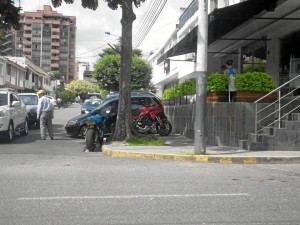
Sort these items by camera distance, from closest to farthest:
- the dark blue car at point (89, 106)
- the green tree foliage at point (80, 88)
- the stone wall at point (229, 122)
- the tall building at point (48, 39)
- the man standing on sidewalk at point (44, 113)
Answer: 1. the stone wall at point (229, 122)
2. the man standing on sidewalk at point (44, 113)
3. the dark blue car at point (89, 106)
4. the green tree foliage at point (80, 88)
5. the tall building at point (48, 39)

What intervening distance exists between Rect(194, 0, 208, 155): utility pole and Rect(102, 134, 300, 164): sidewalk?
37cm

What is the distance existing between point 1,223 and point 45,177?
309 cm

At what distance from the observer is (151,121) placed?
56.7 ft

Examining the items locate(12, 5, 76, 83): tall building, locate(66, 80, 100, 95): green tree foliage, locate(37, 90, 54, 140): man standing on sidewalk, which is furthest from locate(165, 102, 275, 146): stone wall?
locate(12, 5, 76, 83): tall building

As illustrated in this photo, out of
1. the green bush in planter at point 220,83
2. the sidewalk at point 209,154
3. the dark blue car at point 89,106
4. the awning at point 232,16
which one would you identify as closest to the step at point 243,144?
the sidewalk at point 209,154

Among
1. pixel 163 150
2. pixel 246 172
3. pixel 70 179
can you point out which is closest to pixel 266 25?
pixel 163 150

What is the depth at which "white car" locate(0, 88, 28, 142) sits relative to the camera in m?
14.5

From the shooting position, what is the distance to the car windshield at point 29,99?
71.6ft

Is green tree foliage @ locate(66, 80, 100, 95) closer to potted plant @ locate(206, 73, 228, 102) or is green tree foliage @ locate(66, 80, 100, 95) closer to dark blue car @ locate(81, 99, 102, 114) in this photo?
dark blue car @ locate(81, 99, 102, 114)

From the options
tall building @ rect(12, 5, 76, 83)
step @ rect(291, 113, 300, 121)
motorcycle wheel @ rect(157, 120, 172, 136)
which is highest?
tall building @ rect(12, 5, 76, 83)

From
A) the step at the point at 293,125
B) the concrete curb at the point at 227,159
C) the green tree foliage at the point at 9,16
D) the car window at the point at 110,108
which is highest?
the green tree foliage at the point at 9,16

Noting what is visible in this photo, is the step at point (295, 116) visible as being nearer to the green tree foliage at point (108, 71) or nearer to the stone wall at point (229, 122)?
the stone wall at point (229, 122)

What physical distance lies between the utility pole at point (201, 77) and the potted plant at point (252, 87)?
2304 mm

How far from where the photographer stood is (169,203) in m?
6.24
